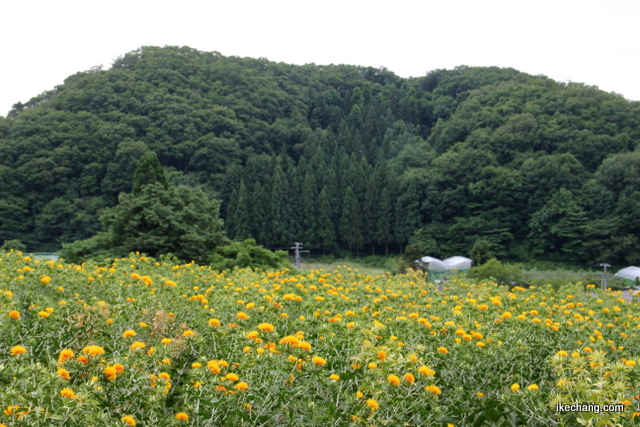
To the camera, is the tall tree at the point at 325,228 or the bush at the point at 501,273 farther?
the tall tree at the point at 325,228

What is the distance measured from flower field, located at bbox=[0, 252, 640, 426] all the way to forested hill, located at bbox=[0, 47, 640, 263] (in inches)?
1533

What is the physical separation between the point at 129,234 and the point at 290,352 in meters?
12.5

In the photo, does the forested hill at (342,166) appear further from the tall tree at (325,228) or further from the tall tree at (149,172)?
the tall tree at (149,172)

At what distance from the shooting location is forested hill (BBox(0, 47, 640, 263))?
44000mm

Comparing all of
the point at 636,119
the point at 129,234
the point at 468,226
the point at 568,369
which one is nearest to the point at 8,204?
the point at 129,234

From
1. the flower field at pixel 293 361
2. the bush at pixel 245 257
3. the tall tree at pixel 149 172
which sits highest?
the tall tree at pixel 149 172

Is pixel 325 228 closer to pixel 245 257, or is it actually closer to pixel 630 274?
pixel 630 274

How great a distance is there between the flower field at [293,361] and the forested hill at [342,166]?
38942mm

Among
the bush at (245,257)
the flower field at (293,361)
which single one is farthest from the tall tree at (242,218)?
the flower field at (293,361)

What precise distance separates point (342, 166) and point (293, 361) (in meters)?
50.6

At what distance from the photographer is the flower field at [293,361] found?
227 cm

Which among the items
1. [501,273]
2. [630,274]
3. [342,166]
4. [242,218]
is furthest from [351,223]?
[501,273]

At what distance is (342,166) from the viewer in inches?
2077

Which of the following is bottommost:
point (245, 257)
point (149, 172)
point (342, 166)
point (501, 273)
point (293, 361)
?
point (501, 273)
